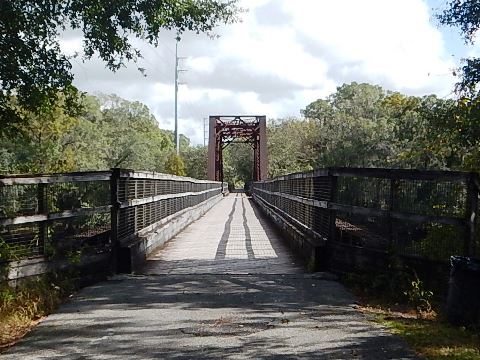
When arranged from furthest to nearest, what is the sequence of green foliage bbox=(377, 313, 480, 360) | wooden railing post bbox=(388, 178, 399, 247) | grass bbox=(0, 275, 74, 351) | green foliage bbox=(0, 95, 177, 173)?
green foliage bbox=(0, 95, 177, 173), wooden railing post bbox=(388, 178, 399, 247), grass bbox=(0, 275, 74, 351), green foliage bbox=(377, 313, 480, 360)

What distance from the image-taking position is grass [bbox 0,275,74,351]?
4.45m

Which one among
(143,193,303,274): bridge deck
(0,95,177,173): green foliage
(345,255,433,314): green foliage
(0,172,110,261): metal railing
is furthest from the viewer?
(0,95,177,173): green foliage

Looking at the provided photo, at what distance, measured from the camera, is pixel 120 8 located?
743 centimetres

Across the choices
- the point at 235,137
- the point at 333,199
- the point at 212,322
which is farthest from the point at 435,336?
the point at 235,137

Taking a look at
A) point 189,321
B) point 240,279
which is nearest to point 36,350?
point 189,321

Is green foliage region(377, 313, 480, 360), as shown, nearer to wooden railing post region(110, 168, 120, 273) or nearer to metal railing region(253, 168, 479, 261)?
metal railing region(253, 168, 479, 261)

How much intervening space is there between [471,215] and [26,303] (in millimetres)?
4161

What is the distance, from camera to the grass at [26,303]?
445 centimetres

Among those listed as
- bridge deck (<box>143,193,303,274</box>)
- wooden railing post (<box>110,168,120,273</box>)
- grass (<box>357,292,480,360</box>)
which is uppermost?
wooden railing post (<box>110,168,120,273</box>)

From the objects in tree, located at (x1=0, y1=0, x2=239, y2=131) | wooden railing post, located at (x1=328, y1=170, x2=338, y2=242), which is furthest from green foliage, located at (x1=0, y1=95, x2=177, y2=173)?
wooden railing post, located at (x1=328, y1=170, x2=338, y2=242)

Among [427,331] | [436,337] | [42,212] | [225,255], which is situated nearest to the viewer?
[436,337]

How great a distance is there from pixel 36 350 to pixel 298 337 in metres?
1.94

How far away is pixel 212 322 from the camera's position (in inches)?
185

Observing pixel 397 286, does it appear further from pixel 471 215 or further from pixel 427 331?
pixel 427 331
